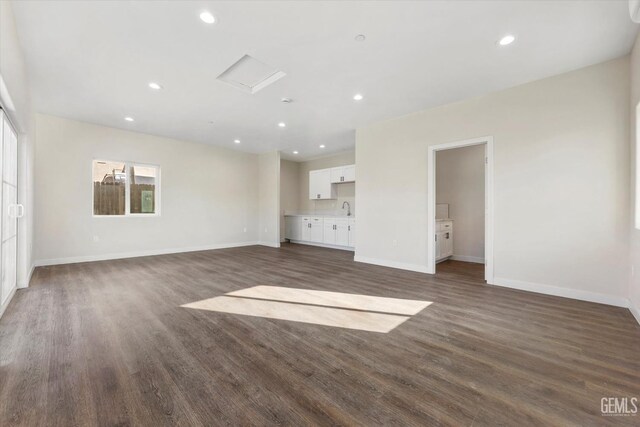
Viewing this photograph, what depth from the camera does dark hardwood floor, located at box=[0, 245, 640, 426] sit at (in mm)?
1437

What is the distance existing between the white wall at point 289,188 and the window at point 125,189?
3.80 m

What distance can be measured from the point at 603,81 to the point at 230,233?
26.2 feet

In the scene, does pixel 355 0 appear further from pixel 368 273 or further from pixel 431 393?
pixel 368 273

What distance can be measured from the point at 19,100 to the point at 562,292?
6.88 m

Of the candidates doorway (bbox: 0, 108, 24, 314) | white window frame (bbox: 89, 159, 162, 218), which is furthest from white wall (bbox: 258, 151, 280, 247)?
doorway (bbox: 0, 108, 24, 314)

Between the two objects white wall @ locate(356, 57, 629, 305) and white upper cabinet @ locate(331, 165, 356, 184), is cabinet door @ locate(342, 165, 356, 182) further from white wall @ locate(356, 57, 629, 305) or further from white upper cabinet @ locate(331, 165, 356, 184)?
white wall @ locate(356, 57, 629, 305)

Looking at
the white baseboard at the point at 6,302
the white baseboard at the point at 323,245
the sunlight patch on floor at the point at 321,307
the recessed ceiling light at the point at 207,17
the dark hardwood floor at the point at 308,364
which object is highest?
the recessed ceiling light at the point at 207,17

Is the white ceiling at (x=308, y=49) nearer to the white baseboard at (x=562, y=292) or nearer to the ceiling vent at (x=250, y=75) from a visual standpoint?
the ceiling vent at (x=250, y=75)

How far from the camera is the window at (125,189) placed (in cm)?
574

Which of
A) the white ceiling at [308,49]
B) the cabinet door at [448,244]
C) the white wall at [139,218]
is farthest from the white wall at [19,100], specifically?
the cabinet door at [448,244]

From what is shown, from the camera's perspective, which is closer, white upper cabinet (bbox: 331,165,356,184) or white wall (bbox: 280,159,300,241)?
white upper cabinet (bbox: 331,165,356,184)

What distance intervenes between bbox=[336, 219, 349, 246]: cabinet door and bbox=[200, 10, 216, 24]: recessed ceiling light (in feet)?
18.1

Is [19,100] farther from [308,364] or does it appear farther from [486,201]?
[486,201]

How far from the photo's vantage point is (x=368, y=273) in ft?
15.1
